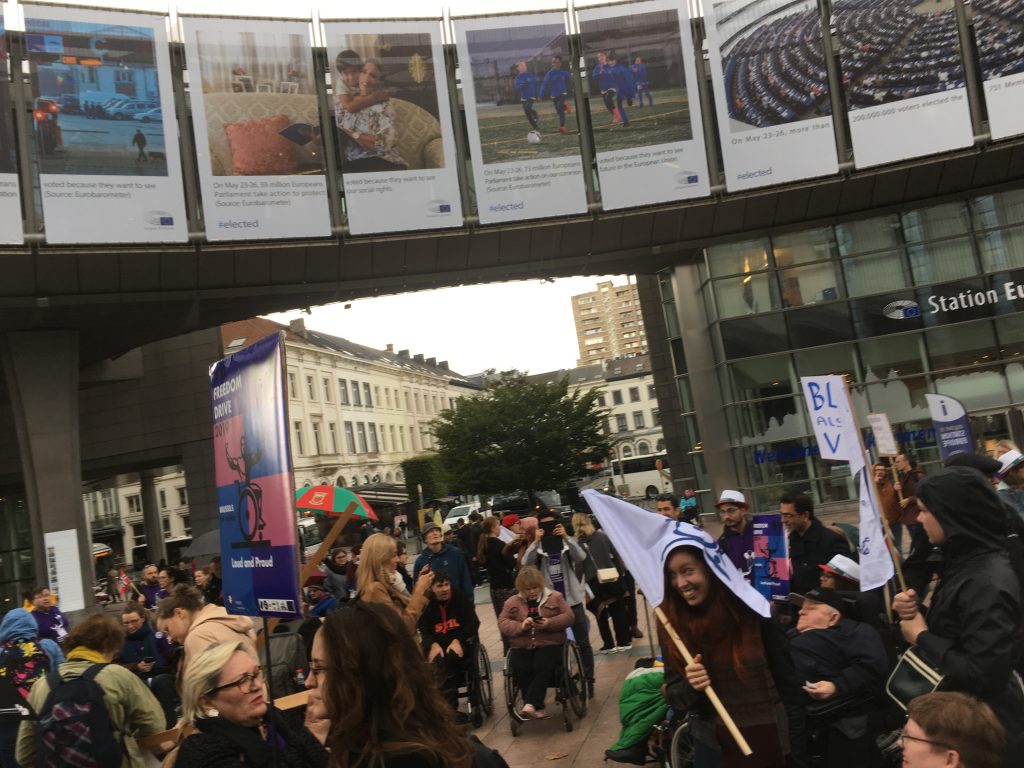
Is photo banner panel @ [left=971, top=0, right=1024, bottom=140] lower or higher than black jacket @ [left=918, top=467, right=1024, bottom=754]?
higher

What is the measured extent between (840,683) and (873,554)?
1.04 metres

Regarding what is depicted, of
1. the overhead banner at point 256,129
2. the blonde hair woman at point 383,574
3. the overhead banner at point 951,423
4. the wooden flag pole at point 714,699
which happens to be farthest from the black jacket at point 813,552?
the overhead banner at point 256,129

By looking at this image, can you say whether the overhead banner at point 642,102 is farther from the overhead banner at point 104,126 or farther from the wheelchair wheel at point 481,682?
the wheelchair wheel at point 481,682

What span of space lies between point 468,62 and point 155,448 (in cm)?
1794

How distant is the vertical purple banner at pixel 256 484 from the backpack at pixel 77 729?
0.98 metres

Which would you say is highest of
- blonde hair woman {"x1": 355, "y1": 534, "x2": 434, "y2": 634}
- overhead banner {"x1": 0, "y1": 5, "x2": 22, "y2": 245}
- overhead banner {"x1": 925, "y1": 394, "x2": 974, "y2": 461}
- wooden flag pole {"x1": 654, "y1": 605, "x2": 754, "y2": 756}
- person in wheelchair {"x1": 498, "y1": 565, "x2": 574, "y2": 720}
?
overhead banner {"x1": 0, "y1": 5, "x2": 22, "y2": 245}

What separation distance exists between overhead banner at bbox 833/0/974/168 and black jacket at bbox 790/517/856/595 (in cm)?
2138

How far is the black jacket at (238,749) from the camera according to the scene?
3246 mm

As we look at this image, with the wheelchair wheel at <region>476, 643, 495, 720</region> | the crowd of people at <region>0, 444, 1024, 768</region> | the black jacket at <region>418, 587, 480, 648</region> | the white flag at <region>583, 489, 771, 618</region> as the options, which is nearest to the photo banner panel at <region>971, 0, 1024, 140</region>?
the crowd of people at <region>0, 444, 1024, 768</region>

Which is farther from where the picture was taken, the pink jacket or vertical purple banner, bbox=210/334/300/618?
the pink jacket

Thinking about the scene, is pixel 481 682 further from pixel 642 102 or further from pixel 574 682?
pixel 642 102

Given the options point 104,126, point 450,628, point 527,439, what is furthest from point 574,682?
point 527,439

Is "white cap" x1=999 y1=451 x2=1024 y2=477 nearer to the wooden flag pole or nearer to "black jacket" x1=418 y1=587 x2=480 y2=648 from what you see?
"black jacket" x1=418 y1=587 x2=480 y2=648

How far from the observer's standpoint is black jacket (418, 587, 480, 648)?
9094 millimetres
